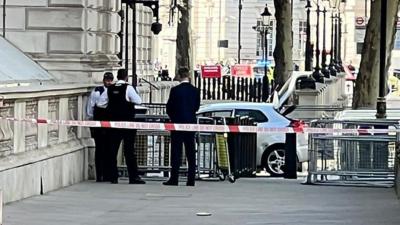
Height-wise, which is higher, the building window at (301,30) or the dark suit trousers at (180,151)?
the building window at (301,30)

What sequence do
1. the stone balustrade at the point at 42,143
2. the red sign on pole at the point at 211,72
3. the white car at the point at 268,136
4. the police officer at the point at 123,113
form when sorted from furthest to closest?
1. the red sign on pole at the point at 211,72
2. the white car at the point at 268,136
3. the police officer at the point at 123,113
4. the stone balustrade at the point at 42,143

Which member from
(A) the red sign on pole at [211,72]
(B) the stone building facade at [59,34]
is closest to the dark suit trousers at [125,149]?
(B) the stone building facade at [59,34]

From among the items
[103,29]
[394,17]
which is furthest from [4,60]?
[394,17]

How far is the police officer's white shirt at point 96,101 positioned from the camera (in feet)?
66.2

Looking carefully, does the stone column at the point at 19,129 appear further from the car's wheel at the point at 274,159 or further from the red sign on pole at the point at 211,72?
the red sign on pole at the point at 211,72

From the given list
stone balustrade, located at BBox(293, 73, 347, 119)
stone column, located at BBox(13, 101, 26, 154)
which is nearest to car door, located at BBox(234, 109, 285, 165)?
stone balustrade, located at BBox(293, 73, 347, 119)

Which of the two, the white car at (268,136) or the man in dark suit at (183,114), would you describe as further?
the white car at (268,136)

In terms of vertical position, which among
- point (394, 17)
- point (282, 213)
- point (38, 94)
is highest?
point (394, 17)

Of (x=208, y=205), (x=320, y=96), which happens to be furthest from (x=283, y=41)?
(x=208, y=205)

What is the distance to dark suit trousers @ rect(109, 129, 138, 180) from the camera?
65.9 feet

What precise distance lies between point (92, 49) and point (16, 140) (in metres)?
5.17

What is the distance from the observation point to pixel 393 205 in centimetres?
1705

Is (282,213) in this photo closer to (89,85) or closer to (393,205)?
(393,205)

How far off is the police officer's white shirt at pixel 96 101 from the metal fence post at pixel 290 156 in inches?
173
